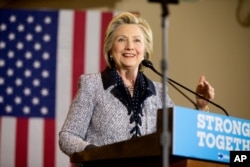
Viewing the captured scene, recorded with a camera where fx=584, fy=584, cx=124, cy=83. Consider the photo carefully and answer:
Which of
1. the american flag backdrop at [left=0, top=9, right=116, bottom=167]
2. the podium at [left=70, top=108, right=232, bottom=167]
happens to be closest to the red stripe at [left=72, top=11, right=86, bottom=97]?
the american flag backdrop at [left=0, top=9, right=116, bottom=167]

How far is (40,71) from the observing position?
3.62 meters

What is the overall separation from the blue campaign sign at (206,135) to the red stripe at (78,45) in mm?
2008

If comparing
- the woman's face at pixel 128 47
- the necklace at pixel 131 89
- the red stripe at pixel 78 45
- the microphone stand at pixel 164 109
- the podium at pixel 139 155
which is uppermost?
the red stripe at pixel 78 45

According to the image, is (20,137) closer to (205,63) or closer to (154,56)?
(154,56)

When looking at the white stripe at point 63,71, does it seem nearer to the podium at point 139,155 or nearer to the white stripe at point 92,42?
the white stripe at point 92,42

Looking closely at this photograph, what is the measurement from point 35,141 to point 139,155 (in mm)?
2077

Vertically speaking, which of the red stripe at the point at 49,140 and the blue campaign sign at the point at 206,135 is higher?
the red stripe at the point at 49,140

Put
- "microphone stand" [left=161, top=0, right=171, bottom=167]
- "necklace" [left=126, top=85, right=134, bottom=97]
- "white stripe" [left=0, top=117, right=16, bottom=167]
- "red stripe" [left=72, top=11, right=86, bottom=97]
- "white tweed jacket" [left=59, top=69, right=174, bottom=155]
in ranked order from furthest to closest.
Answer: "red stripe" [left=72, top=11, right=86, bottom=97] → "white stripe" [left=0, top=117, right=16, bottom=167] → "necklace" [left=126, top=85, right=134, bottom=97] → "white tweed jacket" [left=59, top=69, right=174, bottom=155] → "microphone stand" [left=161, top=0, right=171, bottom=167]

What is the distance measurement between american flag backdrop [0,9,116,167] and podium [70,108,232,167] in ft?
6.01

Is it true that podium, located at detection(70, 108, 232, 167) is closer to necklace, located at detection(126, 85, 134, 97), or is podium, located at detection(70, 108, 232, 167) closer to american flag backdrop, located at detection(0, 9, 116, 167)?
necklace, located at detection(126, 85, 134, 97)

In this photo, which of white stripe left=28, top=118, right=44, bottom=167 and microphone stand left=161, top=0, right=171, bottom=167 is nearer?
microphone stand left=161, top=0, right=171, bottom=167

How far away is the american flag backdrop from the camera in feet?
11.6

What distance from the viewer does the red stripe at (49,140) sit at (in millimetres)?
3541

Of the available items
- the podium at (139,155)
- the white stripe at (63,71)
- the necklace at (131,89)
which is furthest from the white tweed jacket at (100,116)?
the white stripe at (63,71)
